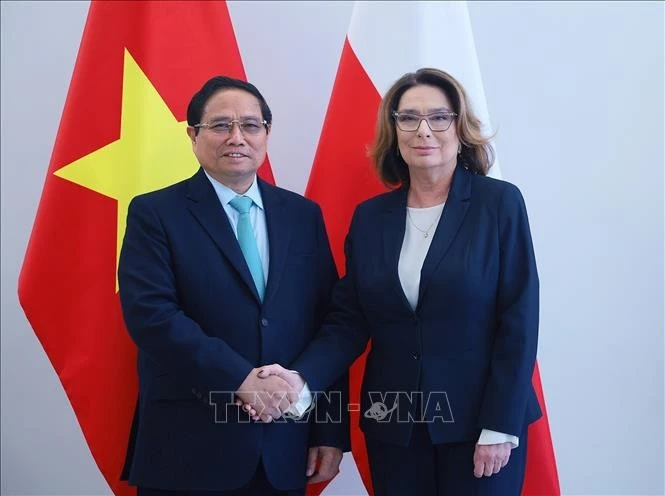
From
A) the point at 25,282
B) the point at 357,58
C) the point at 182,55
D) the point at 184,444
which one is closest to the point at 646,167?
the point at 357,58

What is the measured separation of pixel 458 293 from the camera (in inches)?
59.5

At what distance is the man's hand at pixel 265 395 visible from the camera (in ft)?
4.86

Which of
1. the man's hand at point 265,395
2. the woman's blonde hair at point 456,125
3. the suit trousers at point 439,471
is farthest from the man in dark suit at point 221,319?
the woman's blonde hair at point 456,125

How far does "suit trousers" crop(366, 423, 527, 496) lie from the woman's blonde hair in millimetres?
647

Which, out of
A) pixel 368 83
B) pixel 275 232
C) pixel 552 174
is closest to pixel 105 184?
pixel 275 232

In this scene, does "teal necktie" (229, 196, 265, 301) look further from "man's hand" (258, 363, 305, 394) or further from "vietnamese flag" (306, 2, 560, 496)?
"vietnamese flag" (306, 2, 560, 496)

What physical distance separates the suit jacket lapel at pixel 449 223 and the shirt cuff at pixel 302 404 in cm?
32

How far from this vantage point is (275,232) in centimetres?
165

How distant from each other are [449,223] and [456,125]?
26cm

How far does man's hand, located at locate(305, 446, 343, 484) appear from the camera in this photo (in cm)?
170

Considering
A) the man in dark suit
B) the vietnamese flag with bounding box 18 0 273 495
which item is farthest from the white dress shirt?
the vietnamese flag with bounding box 18 0 273 495

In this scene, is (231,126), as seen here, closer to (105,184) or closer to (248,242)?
(248,242)

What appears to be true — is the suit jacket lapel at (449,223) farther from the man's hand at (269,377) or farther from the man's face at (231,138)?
the man's face at (231,138)

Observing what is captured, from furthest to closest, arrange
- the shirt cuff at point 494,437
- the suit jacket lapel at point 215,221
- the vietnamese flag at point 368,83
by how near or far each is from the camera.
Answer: the vietnamese flag at point 368,83 < the suit jacket lapel at point 215,221 < the shirt cuff at point 494,437
